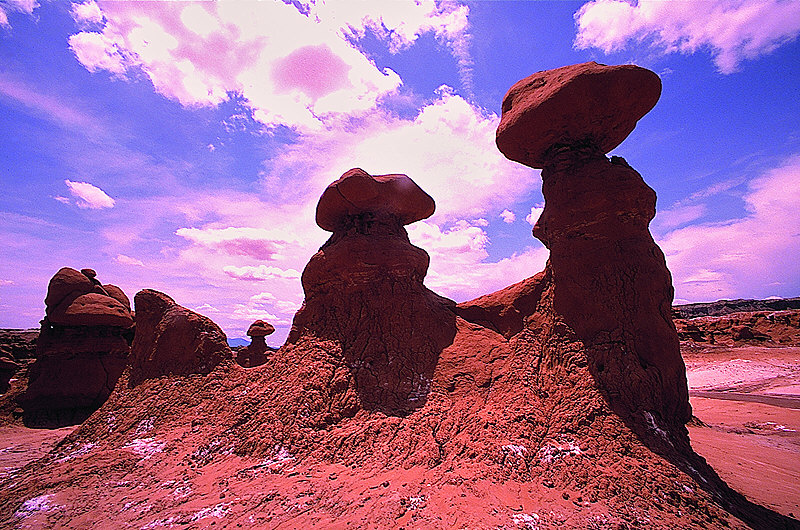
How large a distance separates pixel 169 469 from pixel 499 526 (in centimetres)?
494

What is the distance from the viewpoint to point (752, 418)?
484 inches

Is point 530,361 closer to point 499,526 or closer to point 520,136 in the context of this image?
point 499,526

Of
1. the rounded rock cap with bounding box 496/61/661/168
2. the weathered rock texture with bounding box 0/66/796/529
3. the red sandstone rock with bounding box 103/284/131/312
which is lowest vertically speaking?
the weathered rock texture with bounding box 0/66/796/529

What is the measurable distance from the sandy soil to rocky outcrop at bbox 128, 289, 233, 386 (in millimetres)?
9493

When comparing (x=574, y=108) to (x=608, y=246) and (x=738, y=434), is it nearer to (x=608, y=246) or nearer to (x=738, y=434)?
(x=608, y=246)

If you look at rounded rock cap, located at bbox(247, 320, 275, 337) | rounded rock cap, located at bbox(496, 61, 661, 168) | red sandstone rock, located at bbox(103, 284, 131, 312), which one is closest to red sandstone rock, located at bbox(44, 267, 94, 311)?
red sandstone rock, located at bbox(103, 284, 131, 312)

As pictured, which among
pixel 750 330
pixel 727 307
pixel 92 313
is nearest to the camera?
pixel 92 313

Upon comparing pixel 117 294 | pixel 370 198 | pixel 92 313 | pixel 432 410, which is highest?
pixel 370 198

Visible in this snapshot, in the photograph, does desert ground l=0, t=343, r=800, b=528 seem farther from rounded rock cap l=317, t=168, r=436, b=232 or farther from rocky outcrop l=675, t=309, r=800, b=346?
rounded rock cap l=317, t=168, r=436, b=232

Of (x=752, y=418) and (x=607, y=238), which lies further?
(x=752, y=418)

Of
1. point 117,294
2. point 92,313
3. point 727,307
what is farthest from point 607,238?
point 727,307

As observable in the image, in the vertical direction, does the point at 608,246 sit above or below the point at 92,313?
above

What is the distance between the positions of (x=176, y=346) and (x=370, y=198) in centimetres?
521

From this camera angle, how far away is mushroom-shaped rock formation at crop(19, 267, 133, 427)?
45.2 ft
